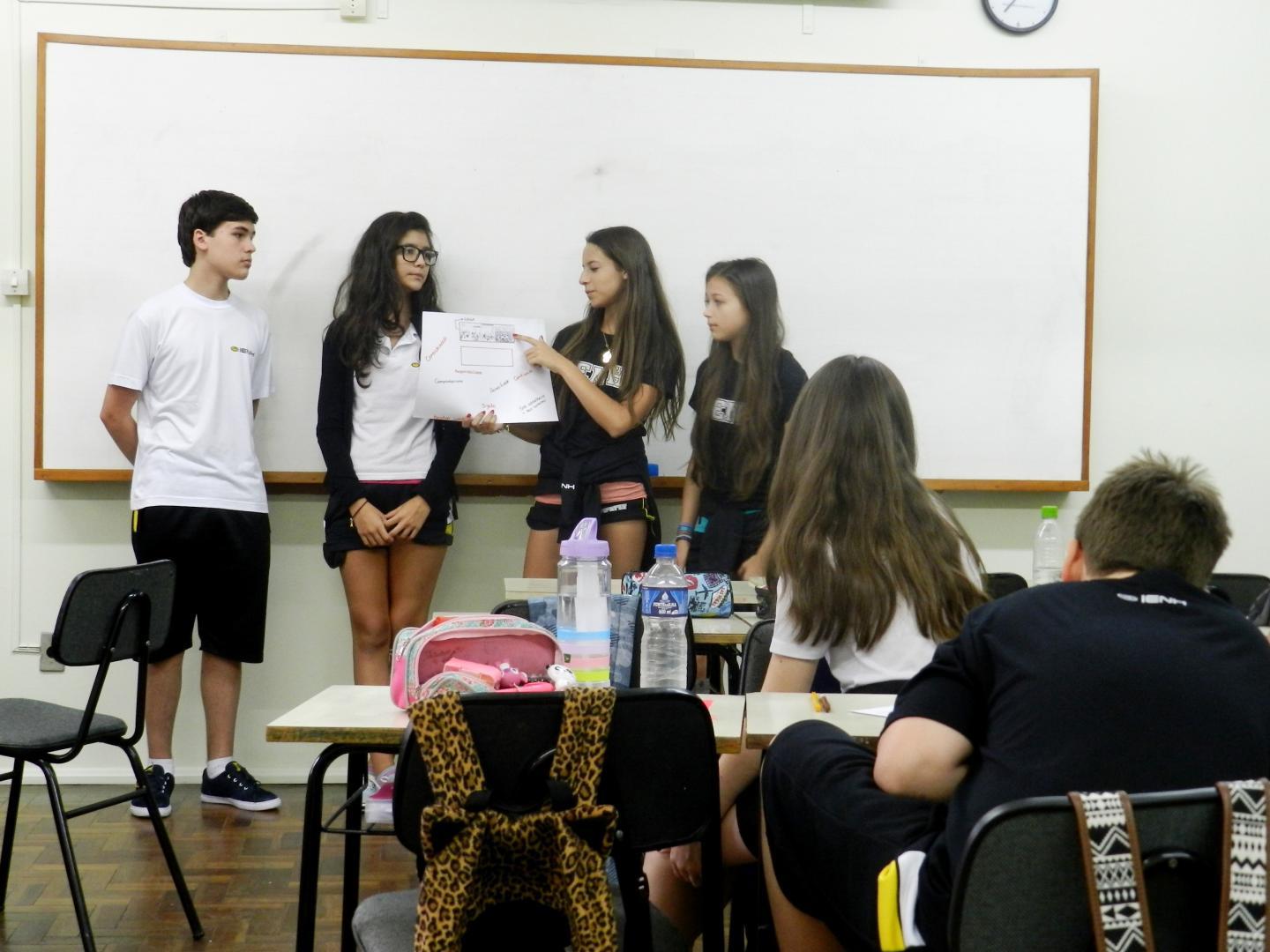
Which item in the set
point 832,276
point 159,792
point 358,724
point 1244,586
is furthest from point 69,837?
point 1244,586

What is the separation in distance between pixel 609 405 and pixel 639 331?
0.87ft

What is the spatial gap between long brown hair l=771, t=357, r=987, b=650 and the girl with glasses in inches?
78.6

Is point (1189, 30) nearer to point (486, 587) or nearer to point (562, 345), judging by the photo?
point (562, 345)

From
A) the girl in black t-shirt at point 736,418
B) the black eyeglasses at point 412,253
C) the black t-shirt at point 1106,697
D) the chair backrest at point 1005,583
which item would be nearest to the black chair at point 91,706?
the black eyeglasses at point 412,253

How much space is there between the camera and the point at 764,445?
159 inches

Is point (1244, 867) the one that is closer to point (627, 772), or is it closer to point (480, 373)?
point (627, 772)

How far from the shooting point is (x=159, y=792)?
3.91 metres

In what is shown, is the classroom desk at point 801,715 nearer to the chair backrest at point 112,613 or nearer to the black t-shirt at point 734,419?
the chair backrest at point 112,613

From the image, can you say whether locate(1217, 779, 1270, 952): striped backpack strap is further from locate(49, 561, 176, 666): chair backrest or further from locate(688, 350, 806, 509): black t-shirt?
locate(688, 350, 806, 509): black t-shirt

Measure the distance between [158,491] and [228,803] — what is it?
41.0 inches

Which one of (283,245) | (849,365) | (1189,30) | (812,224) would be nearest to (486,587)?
(283,245)

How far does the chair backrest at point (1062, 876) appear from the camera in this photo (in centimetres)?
136

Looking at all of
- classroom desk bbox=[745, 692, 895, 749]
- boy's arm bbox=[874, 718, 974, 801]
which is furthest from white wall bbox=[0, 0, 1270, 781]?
boy's arm bbox=[874, 718, 974, 801]

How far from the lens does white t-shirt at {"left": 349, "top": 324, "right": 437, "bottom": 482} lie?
4.11 m
